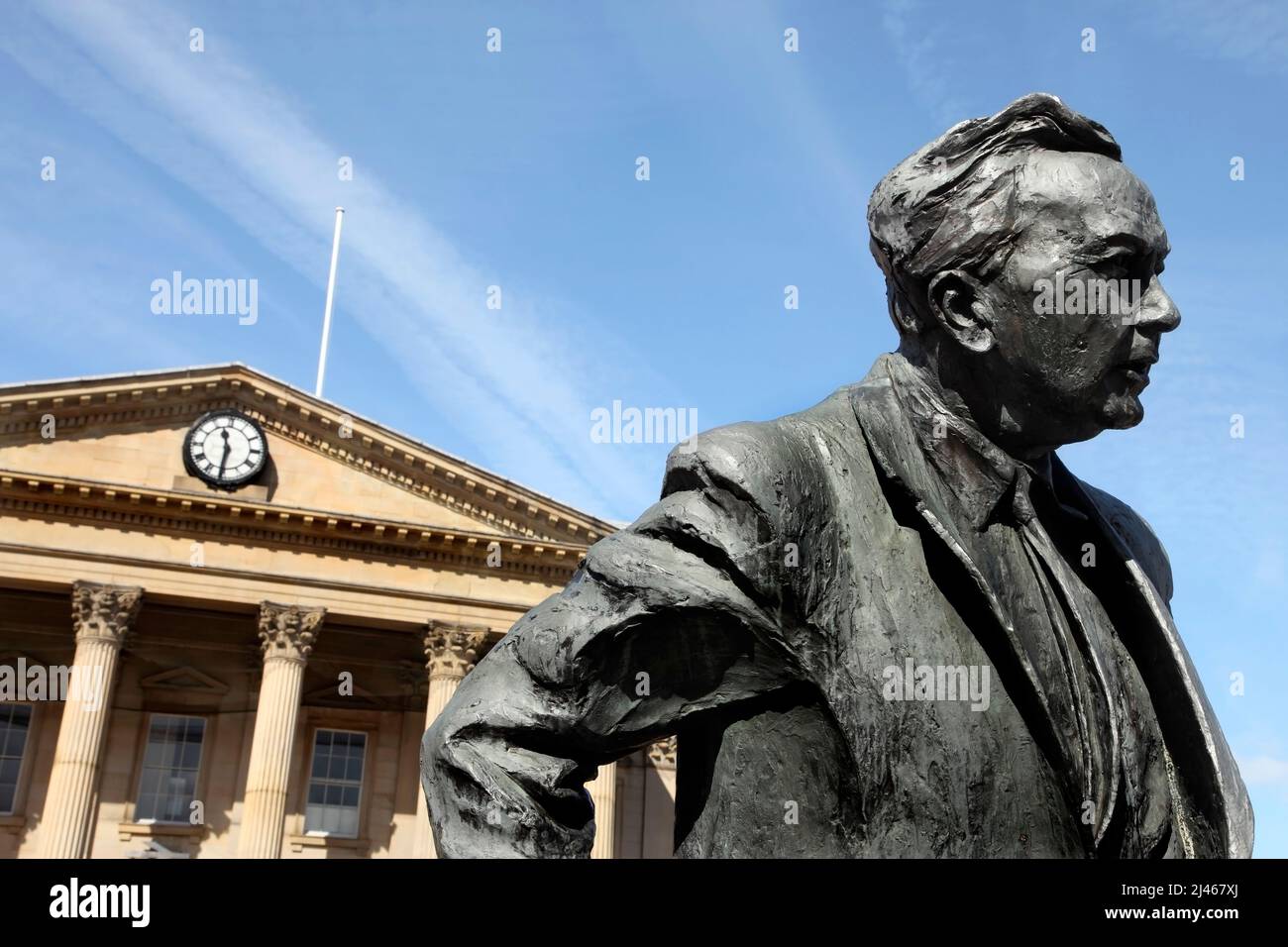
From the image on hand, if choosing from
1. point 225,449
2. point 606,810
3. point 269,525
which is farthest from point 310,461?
point 606,810

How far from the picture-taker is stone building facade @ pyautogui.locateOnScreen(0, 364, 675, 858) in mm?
31578

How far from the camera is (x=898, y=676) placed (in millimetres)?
1791

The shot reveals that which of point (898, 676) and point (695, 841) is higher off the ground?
point (898, 676)

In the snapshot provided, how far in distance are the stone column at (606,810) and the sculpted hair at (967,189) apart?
29139 mm

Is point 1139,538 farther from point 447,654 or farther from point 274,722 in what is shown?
point 447,654

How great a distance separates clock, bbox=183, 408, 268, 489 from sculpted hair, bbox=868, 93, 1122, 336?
3252 cm

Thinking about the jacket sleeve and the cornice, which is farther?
the cornice

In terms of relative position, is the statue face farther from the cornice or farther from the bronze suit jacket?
the cornice

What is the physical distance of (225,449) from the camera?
110 ft

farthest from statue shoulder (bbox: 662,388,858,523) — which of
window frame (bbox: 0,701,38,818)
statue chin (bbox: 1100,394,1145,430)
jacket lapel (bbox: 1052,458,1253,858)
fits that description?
window frame (bbox: 0,701,38,818)

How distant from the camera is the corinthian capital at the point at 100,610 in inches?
1223
